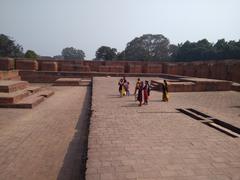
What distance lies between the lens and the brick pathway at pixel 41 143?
4.52 m

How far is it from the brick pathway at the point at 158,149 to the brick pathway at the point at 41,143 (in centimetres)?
63

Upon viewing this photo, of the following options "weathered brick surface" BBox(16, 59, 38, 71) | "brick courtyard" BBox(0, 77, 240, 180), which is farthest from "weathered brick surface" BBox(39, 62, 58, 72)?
"brick courtyard" BBox(0, 77, 240, 180)

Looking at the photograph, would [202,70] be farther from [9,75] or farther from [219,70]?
[9,75]

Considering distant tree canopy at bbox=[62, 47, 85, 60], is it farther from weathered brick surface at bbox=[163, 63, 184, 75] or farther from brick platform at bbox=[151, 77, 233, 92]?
brick platform at bbox=[151, 77, 233, 92]

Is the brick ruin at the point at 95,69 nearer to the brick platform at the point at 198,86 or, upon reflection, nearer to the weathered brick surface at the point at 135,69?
the weathered brick surface at the point at 135,69

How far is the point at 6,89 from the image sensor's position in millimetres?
11922

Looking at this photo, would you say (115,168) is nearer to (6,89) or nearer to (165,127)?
(165,127)

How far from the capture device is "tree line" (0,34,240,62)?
1341 inches

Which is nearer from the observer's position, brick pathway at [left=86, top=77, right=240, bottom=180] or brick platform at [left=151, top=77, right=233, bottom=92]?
brick pathway at [left=86, top=77, right=240, bottom=180]

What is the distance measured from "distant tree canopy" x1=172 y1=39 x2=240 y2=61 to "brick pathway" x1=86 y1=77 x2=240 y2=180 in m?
28.1

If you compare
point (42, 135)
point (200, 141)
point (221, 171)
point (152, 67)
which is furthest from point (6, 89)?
point (152, 67)

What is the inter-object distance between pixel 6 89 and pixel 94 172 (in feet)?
31.9

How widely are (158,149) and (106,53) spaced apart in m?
45.8

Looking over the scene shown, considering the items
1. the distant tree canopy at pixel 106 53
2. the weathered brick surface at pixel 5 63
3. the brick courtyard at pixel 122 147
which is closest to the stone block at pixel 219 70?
the brick courtyard at pixel 122 147
